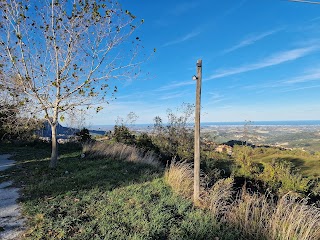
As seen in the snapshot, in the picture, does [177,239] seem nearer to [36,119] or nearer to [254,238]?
[254,238]

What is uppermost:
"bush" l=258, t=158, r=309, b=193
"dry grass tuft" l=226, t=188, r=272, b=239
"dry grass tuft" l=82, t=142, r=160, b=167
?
"dry grass tuft" l=82, t=142, r=160, b=167

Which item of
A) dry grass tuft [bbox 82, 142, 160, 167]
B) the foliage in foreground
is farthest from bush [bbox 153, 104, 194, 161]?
the foliage in foreground

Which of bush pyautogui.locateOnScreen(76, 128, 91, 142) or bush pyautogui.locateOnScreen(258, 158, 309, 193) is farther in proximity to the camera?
bush pyautogui.locateOnScreen(76, 128, 91, 142)

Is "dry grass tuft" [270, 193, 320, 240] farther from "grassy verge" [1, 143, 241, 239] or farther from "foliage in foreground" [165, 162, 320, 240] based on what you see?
"grassy verge" [1, 143, 241, 239]

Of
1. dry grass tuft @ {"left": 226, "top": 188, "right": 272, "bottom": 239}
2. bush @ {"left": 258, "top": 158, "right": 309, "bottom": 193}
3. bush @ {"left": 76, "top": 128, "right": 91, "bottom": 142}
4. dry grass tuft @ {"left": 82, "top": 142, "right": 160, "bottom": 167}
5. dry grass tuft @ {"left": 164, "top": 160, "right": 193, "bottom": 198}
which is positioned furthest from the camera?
bush @ {"left": 76, "top": 128, "right": 91, "bottom": 142}

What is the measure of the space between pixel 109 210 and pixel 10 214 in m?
1.52

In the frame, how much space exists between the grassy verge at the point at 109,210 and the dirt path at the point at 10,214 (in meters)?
0.13

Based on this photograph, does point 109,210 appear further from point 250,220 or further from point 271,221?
point 271,221

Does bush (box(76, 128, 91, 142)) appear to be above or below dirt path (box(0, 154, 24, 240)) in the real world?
above

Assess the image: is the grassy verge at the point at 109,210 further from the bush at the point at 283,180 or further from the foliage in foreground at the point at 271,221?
the bush at the point at 283,180

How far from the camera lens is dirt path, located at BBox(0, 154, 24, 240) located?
3223 mm

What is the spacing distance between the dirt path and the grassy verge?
133 millimetres

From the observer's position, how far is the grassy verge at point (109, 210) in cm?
331

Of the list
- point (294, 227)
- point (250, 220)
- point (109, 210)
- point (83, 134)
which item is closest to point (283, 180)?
point (250, 220)
